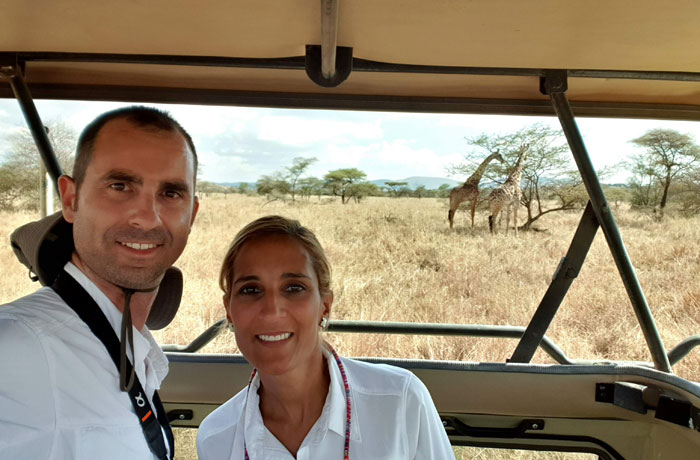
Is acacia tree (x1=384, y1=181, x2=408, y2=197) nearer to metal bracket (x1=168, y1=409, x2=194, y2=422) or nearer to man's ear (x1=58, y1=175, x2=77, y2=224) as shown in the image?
metal bracket (x1=168, y1=409, x2=194, y2=422)

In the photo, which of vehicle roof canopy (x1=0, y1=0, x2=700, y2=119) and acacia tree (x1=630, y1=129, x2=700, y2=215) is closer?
vehicle roof canopy (x1=0, y1=0, x2=700, y2=119)

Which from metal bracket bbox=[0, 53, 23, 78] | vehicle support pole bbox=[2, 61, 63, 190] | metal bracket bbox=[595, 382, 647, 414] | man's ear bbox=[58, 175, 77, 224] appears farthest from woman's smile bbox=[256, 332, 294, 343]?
metal bracket bbox=[595, 382, 647, 414]

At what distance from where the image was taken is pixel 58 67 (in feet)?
6.54

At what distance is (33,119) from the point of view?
6.75ft

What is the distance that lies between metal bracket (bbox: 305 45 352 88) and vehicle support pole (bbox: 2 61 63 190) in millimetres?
1086

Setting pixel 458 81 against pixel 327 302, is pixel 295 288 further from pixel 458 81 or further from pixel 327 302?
pixel 458 81

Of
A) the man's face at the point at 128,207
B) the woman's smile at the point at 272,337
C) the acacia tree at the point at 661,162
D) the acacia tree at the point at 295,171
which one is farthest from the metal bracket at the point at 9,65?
the acacia tree at the point at 661,162

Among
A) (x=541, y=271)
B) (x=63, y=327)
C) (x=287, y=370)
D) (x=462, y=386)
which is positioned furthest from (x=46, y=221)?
(x=541, y=271)

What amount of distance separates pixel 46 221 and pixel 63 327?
41cm

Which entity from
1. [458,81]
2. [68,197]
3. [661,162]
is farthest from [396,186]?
[68,197]

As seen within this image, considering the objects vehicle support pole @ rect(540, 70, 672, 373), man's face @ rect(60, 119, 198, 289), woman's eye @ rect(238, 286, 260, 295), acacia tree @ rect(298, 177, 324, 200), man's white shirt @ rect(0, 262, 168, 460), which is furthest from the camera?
acacia tree @ rect(298, 177, 324, 200)

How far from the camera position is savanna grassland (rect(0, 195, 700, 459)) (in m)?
3.32

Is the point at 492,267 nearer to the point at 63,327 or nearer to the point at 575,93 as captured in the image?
the point at 575,93

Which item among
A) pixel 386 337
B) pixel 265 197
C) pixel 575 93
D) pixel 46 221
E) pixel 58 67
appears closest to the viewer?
pixel 46 221
